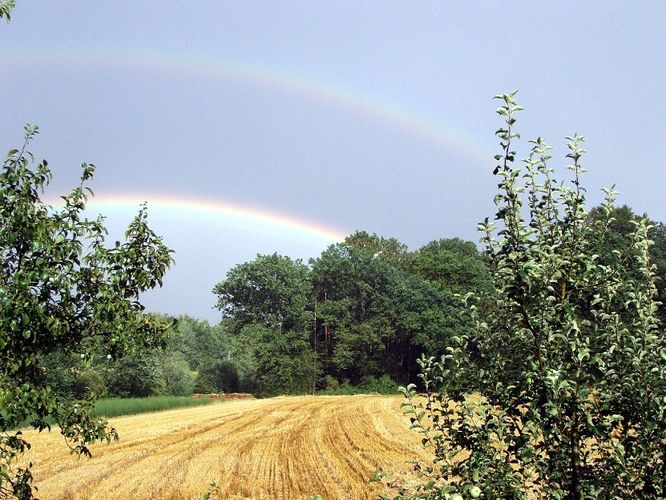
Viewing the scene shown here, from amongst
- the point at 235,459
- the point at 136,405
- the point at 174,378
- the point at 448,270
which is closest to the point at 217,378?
the point at 174,378

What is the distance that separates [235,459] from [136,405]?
1056 inches

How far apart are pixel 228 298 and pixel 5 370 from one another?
235 ft

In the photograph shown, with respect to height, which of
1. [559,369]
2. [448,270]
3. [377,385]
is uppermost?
[448,270]

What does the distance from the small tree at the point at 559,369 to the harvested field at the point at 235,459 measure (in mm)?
6350

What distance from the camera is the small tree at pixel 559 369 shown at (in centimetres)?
319

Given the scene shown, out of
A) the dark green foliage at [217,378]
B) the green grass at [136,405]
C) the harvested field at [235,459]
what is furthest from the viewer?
the dark green foliage at [217,378]

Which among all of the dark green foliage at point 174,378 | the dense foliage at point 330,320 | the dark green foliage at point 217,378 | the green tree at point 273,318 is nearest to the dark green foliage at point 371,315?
the dense foliage at point 330,320

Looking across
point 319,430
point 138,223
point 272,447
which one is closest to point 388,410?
point 319,430

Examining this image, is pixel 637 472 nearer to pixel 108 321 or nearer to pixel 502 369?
pixel 502 369

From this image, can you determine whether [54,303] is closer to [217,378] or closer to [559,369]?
[559,369]

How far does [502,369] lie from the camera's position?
373 centimetres

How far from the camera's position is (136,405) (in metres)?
43.3

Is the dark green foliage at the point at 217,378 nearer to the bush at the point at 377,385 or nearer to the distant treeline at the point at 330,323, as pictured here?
the distant treeline at the point at 330,323

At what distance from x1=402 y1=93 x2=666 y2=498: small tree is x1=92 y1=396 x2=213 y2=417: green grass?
38828 mm
